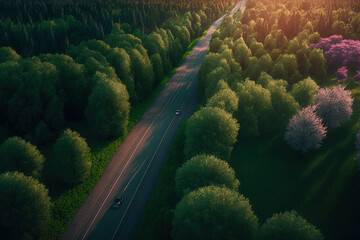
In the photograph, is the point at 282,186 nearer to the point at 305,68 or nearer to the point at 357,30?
the point at 305,68

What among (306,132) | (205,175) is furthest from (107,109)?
(306,132)

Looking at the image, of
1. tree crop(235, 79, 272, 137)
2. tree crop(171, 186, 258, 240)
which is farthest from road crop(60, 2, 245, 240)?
tree crop(235, 79, 272, 137)

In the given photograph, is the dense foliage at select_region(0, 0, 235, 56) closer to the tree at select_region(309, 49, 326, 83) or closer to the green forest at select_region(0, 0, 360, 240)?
the green forest at select_region(0, 0, 360, 240)

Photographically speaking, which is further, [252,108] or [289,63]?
[289,63]

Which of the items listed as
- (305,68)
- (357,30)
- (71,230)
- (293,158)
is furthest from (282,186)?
(357,30)

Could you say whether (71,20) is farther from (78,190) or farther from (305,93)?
(305,93)

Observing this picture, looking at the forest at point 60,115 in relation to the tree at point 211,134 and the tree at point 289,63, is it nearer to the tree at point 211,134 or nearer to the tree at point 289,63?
the tree at point 211,134
